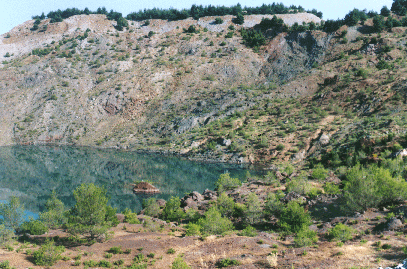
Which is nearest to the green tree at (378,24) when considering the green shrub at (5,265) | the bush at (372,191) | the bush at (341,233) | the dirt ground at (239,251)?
the bush at (372,191)

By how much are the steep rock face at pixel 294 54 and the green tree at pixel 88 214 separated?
255 ft

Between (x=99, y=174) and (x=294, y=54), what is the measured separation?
70930 mm

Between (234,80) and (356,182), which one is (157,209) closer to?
(356,182)

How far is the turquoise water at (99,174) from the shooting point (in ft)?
141

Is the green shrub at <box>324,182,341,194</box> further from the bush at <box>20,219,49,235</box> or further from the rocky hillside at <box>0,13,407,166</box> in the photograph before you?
the bush at <box>20,219,49,235</box>

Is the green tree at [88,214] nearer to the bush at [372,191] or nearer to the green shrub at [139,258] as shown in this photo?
the green shrub at [139,258]

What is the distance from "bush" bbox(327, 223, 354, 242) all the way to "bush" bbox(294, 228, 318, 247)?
3.35 feet

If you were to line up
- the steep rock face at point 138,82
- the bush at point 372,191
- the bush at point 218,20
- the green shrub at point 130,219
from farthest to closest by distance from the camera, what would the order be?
the bush at point 218,20 → the steep rock face at point 138,82 → the green shrub at point 130,219 → the bush at point 372,191

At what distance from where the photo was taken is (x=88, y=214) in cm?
2389

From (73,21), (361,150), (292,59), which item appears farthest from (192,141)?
(73,21)

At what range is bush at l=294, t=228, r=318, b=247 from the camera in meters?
19.8

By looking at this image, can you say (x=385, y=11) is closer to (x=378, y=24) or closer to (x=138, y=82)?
(x=378, y=24)

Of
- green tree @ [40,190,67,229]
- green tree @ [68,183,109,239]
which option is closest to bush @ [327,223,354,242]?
green tree @ [68,183,109,239]

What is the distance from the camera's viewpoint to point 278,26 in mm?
108438
